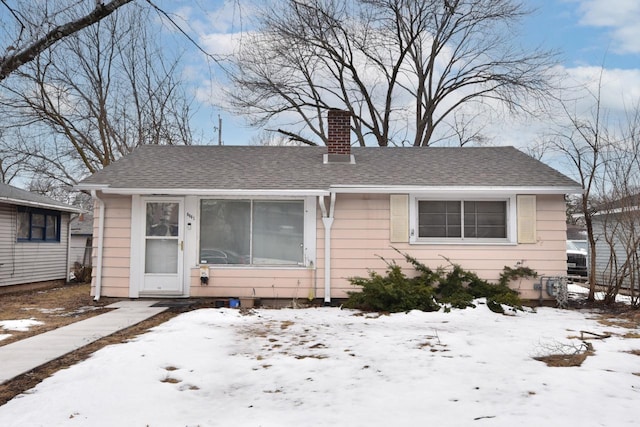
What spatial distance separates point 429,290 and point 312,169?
3478mm

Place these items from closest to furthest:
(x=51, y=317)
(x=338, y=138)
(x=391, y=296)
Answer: (x=51, y=317) < (x=391, y=296) < (x=338, y=138)

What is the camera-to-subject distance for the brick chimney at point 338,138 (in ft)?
33.1

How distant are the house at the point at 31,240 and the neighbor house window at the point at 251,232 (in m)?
5.96

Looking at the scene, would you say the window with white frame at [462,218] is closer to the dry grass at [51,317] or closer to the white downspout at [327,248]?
the white downspout at [327,248]

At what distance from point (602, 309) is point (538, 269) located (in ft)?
4.69

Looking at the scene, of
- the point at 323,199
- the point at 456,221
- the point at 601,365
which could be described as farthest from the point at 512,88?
the point at 601,365

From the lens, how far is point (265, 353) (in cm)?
489

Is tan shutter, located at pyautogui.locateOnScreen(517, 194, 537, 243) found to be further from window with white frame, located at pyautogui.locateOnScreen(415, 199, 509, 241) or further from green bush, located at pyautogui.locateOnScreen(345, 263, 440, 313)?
green bush, located at pyautogui.locateOnScreen(345, 263, 440, 313)

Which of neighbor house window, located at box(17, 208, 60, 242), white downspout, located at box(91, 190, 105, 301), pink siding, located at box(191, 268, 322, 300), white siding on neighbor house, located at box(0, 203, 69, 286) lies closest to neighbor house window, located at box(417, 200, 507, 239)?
pink siding, located at box(191, 268, 322, 300)

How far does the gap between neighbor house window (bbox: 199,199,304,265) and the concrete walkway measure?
1.60 m

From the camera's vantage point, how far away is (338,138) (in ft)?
33.2

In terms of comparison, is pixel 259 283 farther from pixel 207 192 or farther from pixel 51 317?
pixel 51 317

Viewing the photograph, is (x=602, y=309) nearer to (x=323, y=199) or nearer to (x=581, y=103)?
(x=581, y=103)

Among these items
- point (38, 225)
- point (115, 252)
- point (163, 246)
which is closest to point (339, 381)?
point (163, 246)
